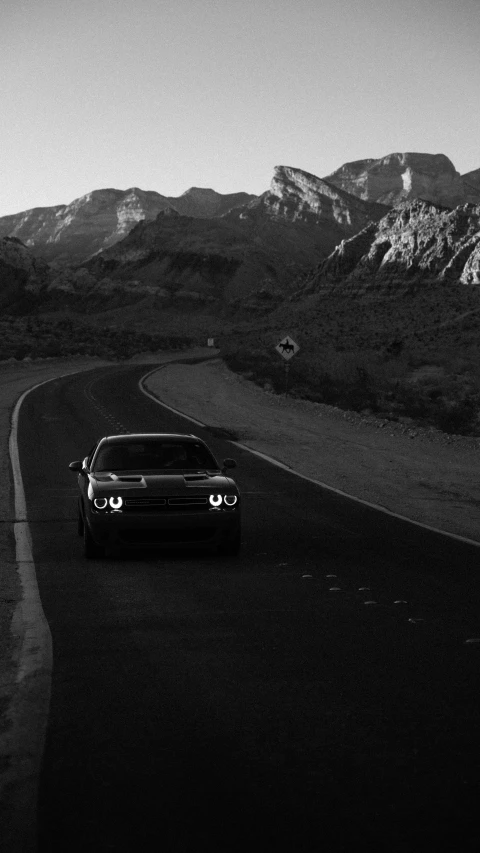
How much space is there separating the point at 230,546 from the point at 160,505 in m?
0.92

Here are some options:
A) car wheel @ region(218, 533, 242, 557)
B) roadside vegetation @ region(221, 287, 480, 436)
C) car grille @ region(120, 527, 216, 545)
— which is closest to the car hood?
car grille @ region(120, 527, 216, 545)

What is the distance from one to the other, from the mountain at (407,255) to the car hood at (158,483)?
422 feet

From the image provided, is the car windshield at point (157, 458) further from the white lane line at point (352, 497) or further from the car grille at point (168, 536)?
the white lane line at point (352, 497)

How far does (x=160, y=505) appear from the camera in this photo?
11.7 m

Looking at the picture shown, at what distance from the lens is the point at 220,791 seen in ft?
15.2

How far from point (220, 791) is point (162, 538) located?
7.07 meters

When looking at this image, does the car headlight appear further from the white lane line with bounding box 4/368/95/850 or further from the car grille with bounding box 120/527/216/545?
the white lane line with bounding box 4/368/95/850

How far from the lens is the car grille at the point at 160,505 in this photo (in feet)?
38.2

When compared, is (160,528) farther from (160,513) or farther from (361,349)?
(361,349)

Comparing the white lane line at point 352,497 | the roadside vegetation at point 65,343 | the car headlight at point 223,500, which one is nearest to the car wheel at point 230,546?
the car headlight at point 223,500

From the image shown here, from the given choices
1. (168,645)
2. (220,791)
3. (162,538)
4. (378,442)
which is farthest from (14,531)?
(378,442)

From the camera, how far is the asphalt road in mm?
4324

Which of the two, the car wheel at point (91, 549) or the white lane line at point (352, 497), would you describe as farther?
the white lane line at point (352, 497)

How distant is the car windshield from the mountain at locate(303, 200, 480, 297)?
127669mm
